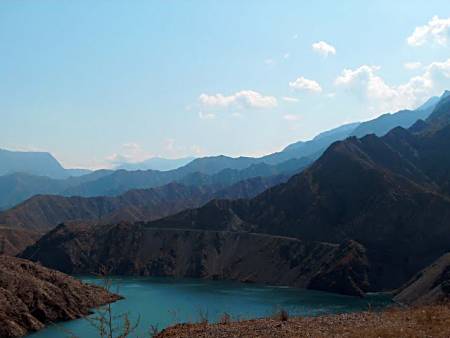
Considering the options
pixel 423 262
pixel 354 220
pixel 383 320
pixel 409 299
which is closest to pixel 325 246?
pixel 354 220

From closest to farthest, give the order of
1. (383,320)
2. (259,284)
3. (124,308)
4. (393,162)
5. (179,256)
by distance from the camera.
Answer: (383,320) → (124,308) → (259,284) → (179,256) → (393,162)

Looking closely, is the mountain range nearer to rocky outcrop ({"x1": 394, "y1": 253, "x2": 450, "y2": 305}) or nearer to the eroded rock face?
rocky outcrop ({"x1": 394, "y1": 253, "x2": 450, "y2": 305})

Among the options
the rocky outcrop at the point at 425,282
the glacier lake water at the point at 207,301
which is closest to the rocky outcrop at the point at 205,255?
the glacier lake water at the point at 207,301

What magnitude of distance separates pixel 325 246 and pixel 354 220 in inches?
414

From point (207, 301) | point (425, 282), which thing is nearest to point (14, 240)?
point (207, 301)

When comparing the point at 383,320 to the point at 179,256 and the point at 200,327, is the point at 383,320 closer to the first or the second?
the point at 200,327

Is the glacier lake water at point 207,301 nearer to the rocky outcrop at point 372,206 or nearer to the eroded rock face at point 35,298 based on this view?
the eroded rock face at point 35,298

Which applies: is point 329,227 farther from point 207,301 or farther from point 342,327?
point 342,327

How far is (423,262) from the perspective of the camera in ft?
349

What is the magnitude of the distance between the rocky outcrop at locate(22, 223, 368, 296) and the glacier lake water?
17.3 ft

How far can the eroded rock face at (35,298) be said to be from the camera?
67938 mm

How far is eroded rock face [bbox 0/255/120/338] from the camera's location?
6794 centimetres

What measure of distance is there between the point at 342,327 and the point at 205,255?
11695cm

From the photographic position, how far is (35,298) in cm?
7462
